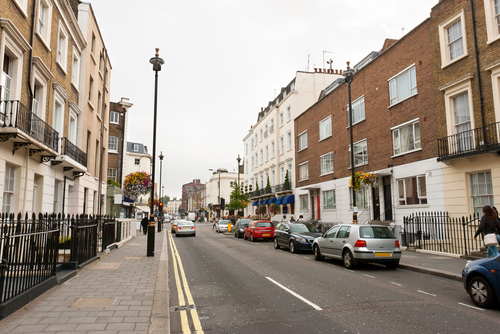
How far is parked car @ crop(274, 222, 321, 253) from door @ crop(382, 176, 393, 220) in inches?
197

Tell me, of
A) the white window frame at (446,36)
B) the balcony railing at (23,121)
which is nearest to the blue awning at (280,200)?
the white window frame at (446,36)

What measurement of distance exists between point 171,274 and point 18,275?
5226 mm

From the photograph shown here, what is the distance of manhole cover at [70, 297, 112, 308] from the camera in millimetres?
6328

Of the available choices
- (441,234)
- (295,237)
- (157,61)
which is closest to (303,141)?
(295,237)

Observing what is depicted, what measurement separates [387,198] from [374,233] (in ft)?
35.2

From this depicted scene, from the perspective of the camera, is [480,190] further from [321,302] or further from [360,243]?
[321,302]

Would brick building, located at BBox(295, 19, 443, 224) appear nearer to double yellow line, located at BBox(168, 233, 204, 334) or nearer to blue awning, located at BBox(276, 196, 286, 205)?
blue awning, located at BBox(276, 196, 286, 205)

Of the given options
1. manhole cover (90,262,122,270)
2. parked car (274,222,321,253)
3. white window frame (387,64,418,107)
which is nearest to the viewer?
manhole cover (90,262,122,270)

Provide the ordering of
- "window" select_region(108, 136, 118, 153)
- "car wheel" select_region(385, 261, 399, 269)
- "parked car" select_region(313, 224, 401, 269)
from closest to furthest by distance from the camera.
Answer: "parked car" select_region(313, 224, 401, 269) < "car wheel" select_region(385, 261, 399, 269) < "window" select_region(108, 136, 118, 153)

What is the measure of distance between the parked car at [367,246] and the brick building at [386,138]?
22.0 ft

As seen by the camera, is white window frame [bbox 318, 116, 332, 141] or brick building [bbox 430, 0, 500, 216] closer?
brick building [bbox 430, 0, 500, 216]

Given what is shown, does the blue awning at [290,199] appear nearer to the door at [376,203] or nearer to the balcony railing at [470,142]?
the door at [376,203]

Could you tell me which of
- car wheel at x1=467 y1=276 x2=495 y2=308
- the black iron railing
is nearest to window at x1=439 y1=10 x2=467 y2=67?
the black iron railing

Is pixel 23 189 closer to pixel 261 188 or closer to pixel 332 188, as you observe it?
pixel 332 188
